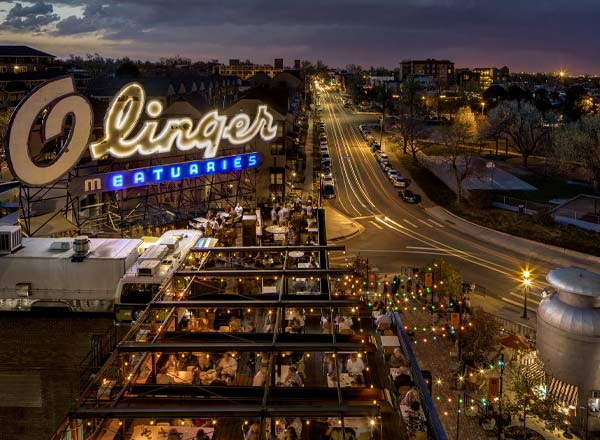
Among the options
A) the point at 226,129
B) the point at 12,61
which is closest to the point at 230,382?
the point at 226,129

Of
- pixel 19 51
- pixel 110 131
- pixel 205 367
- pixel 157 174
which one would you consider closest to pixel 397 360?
pixel 205 367

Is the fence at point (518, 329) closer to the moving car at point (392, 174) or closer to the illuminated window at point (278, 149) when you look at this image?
the illuminated window at point (278, 149)

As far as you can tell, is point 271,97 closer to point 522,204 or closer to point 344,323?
point 522,204

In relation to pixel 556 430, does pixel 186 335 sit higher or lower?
higher

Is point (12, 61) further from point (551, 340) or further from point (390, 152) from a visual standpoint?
point (551, 340)

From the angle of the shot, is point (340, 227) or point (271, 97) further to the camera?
point (271, 97)
